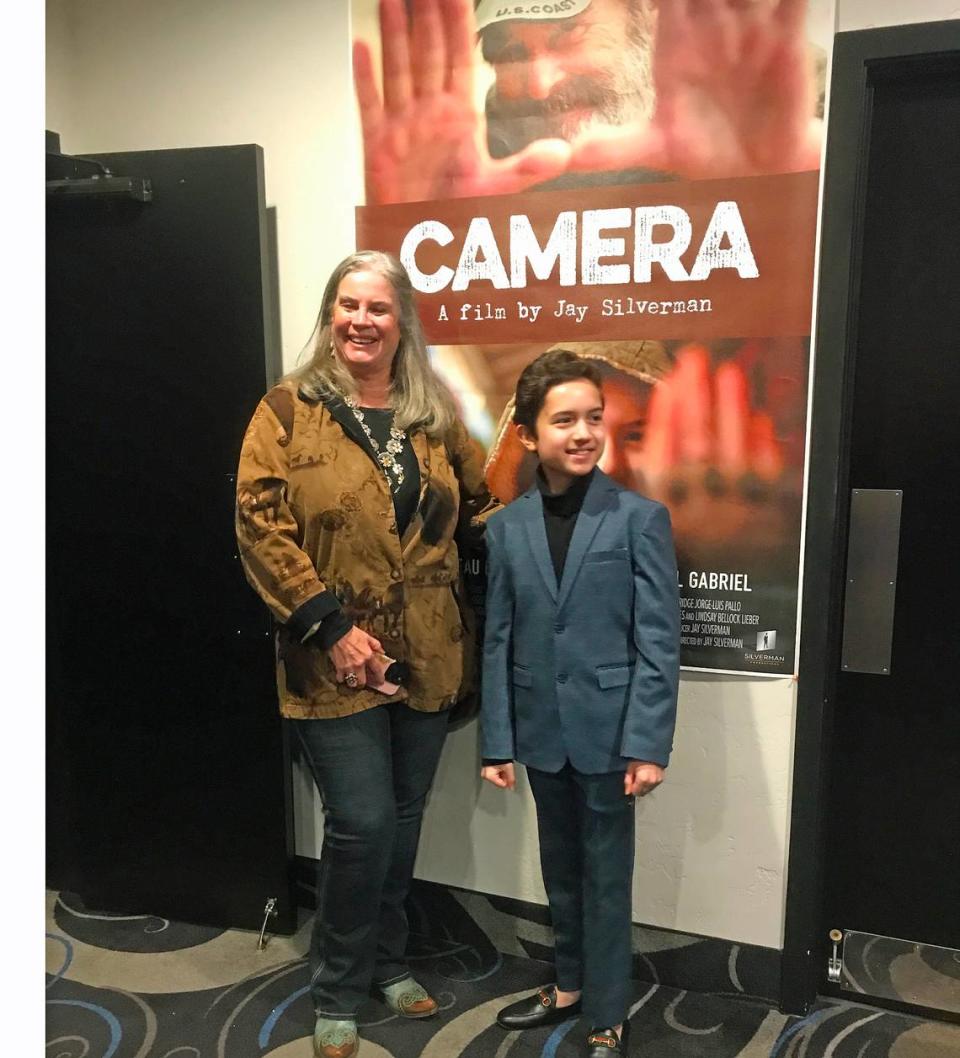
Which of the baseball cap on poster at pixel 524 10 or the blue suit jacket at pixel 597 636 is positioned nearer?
the blue suit jacket at pixel 597 636

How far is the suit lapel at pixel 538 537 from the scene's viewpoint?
1677 millimetres

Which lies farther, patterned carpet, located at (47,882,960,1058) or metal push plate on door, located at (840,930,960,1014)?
metal push plate on door, located at (840,930,960,1014)

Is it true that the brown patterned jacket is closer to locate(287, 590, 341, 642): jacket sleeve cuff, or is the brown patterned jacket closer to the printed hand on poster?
locate(287, 590, 341, 642): jacket sleeve cuff

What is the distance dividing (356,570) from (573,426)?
498 mm

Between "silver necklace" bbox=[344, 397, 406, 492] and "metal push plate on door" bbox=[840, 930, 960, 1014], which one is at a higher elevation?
"silver necklace" bbox=[344, 397, 406, 492]

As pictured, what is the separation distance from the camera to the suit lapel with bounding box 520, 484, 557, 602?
168 cm

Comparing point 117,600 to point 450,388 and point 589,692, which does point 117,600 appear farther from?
point 589,692

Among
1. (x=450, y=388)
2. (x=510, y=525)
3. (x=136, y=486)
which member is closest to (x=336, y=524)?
(x=510, y=525)

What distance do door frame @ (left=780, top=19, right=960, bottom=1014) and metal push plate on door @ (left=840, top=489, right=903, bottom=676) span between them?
0.02 metres

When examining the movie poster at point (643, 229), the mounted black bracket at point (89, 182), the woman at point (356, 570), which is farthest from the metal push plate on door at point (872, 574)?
the mounted black bracket at point (89, 182)

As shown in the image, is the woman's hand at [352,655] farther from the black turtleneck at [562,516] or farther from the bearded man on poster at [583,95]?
the bearded man on poster at [583,95]

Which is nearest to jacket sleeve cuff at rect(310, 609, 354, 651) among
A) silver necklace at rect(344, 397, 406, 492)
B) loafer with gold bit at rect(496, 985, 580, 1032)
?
silver necklace at rect(344, 397, 406, 492)

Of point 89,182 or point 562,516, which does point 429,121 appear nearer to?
point 89,182

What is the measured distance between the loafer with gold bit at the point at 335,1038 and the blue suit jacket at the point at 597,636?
2.15 ft
